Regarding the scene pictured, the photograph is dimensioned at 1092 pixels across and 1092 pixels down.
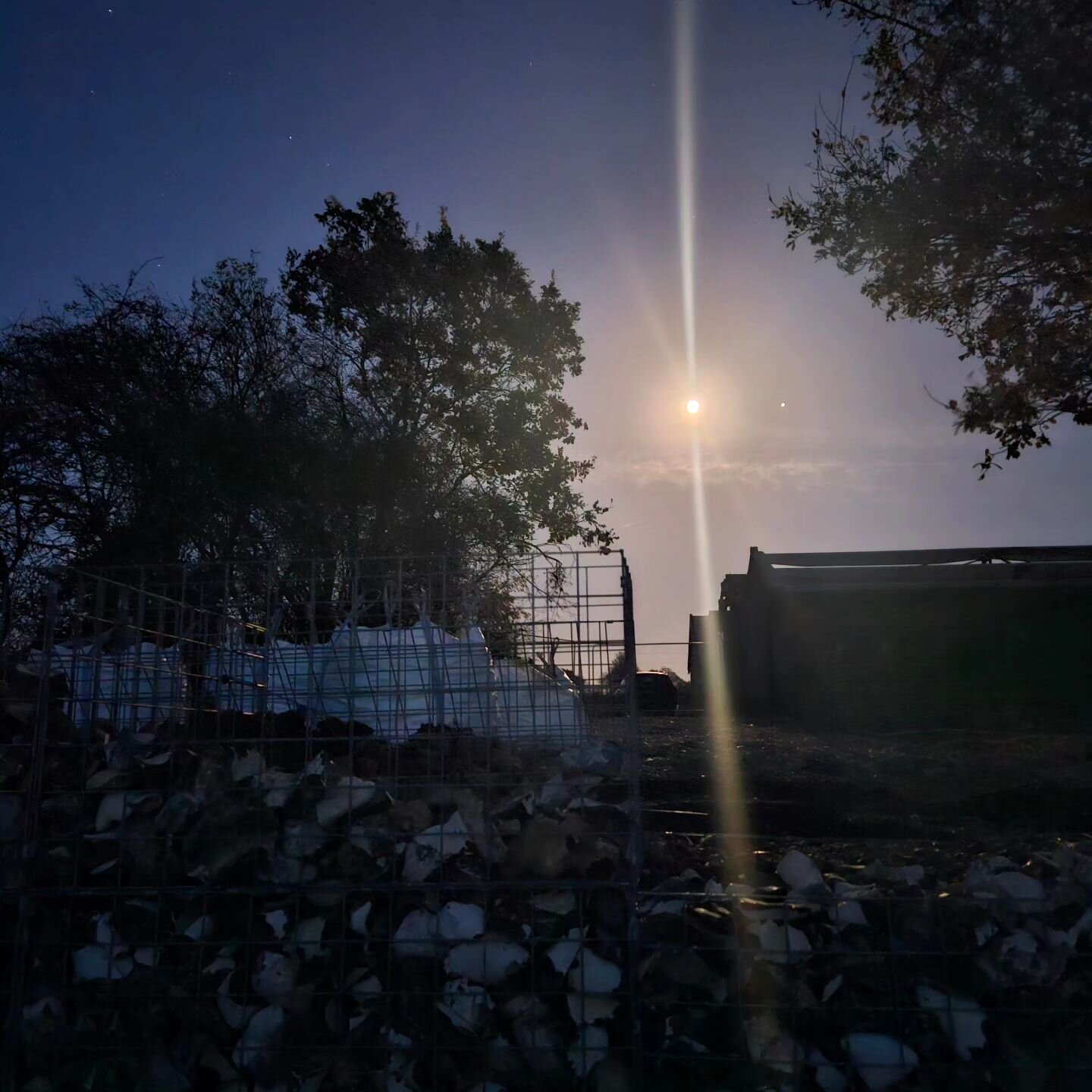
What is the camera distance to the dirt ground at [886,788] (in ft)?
15.0

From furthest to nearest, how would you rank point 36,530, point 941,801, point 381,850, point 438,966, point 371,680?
point 36,530 < point 941,801 < point 371,680 < point 381,850 < point 438,966

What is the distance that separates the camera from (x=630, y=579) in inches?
133

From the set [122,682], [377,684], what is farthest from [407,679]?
[122,682]

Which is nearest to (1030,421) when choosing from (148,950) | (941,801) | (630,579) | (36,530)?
(941,801)

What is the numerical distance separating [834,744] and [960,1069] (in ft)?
15.6

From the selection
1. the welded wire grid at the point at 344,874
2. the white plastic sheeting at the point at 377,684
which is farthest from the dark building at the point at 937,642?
the welded wire grid at the point at 344,874

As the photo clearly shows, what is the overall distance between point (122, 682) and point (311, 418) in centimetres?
924

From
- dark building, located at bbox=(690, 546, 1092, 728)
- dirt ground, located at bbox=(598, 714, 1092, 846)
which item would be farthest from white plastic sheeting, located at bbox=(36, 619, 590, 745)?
dark building, located at bbox=(690, 546, 1092, 728)

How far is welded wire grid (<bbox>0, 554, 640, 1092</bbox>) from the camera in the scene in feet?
9.87

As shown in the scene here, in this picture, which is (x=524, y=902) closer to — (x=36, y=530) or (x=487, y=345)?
(x=36, y=530)

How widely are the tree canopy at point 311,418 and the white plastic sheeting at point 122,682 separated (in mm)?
5776

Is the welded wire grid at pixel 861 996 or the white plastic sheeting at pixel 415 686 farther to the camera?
the white plastic sheeting at pixel 415 686

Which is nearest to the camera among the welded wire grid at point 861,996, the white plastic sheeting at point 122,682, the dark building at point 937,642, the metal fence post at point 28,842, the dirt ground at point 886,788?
the welded wire grid at point 861,996

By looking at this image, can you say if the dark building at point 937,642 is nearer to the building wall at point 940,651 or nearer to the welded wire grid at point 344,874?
the building wall at point 940,651
